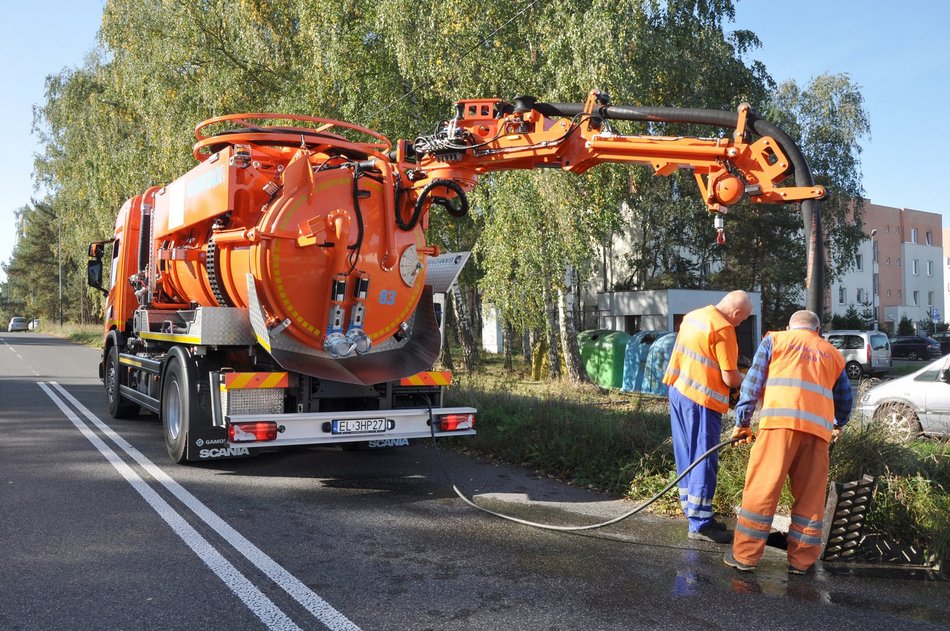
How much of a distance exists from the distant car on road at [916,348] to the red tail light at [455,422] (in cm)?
3647

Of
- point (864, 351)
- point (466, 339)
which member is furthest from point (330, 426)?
point (864, 351)

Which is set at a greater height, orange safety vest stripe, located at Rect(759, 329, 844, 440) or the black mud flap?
orange safety vest stripe, located at Rect(759, 329, 844, 440)

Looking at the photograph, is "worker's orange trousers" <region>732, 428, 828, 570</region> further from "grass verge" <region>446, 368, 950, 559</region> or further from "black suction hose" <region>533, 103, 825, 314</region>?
"black suction hose" <region>533, 103, 825, 314</region>

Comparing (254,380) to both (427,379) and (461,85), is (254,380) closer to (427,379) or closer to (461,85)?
(427,379)

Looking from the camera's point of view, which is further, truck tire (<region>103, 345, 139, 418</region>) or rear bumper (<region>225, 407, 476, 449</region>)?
truck tire (<region>103, 345, 139, 418</region>)

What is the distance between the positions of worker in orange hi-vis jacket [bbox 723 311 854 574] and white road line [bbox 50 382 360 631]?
2490 mm

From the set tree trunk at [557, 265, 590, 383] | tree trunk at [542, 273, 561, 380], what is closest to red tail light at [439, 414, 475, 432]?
tree trunk at [542, 273, 561, 380]

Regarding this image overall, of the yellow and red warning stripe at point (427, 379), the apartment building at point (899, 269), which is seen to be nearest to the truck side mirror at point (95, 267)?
the yellow and red warning stripe at point (427, 379)

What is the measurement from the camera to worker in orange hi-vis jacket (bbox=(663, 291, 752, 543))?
552 centimetres

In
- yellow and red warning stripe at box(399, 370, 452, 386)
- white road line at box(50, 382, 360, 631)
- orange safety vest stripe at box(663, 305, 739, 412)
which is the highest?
orange safety vest stripe at box(663, 305, 739, 412)

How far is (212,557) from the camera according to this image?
15.9 feet

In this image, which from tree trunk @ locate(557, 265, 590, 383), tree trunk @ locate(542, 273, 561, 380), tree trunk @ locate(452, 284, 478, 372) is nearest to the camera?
tree trunk @ locate(542, 273, 561, 380)

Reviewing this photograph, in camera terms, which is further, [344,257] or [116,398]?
[116,398]

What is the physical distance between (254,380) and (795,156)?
15.0ft
